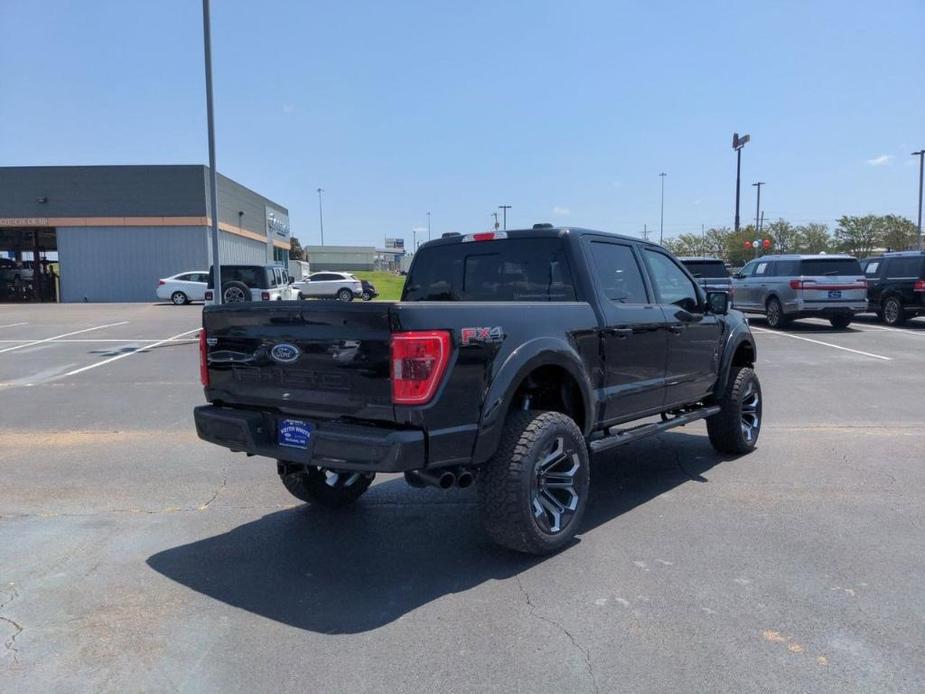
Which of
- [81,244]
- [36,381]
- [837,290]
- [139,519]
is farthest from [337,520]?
[81,244]

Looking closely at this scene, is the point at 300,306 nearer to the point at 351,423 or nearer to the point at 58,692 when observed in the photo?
the point at 351,423

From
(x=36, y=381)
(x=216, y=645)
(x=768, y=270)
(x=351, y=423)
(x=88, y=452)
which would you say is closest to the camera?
(x=216, y=645)

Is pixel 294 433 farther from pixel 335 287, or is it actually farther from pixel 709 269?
pixel 335 287

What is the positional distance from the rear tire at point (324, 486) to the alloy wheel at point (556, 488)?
4.25 feet

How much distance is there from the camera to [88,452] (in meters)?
6.77

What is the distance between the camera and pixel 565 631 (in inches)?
133

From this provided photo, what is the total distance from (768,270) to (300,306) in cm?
1786

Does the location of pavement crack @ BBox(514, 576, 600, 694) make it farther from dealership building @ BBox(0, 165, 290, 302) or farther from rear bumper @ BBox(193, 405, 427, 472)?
dealership building @ BBox(0, 165, 290, 302)

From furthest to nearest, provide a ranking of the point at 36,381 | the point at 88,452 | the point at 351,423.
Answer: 1. the point at 36,381
2. the point at 88,452
3. the point at 351,423

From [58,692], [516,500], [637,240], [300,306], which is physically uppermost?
[637,240]

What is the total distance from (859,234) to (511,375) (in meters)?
59.7

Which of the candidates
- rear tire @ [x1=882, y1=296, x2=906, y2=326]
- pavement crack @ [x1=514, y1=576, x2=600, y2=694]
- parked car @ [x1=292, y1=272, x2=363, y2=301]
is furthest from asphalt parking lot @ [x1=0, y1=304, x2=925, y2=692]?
parked car @ [x1=292, y1=272, x2=363, y2=301]

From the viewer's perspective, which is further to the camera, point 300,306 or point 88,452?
point 88,452

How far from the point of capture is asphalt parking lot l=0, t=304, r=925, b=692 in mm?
3072
